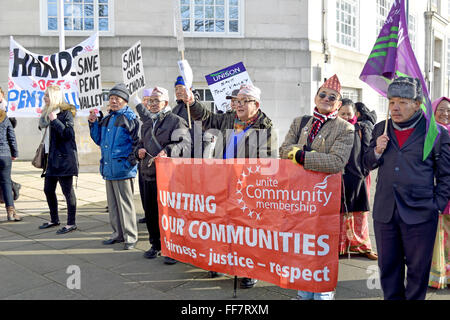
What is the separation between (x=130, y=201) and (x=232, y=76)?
293 centimetres

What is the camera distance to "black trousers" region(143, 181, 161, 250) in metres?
5.34

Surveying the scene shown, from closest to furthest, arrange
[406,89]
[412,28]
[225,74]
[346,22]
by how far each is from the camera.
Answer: [406,89], [225,74], [346,22], [412,28]

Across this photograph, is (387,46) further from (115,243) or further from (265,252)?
(115,243)

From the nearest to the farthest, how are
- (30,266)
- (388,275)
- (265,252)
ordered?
(388,275) < (265,252) < (30,266)

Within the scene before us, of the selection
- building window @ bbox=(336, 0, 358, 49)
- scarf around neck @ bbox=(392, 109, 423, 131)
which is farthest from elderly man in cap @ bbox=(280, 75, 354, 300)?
building window @ bbox=(336, 0, 358, 49)

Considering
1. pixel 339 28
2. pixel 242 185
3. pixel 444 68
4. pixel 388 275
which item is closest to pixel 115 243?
pixel 242 185

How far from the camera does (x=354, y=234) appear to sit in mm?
5363

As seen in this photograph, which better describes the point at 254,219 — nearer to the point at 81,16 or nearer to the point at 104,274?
the point at 104,274

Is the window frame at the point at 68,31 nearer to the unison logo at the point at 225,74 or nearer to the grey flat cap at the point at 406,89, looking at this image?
the unison logo at the point at 225,74

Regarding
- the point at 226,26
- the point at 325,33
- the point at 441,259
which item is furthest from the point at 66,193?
the point at 325,33

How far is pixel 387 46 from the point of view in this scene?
12.3 ft

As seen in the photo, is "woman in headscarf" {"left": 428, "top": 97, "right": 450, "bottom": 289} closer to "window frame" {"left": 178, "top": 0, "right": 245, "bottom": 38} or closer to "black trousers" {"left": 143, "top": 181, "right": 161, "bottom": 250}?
"black trousers" {"left": 143, "top": 181, "right": 161, "bottom": 250}

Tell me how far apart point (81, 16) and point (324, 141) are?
→ 495 inches

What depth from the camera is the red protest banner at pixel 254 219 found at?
3.69 m
